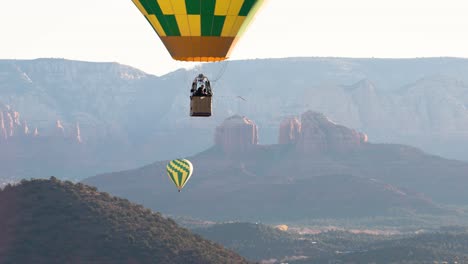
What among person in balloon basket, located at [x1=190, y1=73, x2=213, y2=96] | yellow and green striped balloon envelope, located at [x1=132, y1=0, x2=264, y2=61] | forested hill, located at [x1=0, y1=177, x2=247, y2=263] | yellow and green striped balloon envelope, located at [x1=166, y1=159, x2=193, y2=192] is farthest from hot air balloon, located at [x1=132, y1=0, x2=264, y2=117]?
yellow and green striped balloon envelope, located at [x1=166, y1=159, x2=193, y2=192]

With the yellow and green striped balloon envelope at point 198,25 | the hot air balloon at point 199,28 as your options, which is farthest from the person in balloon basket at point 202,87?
the yellow and green striped balloon envelope at point 198,25

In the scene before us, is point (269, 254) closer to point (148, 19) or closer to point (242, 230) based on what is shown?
point (242, 230)

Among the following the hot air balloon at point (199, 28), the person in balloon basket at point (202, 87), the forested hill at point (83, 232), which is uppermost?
the hot air balloon at point (199, 28)

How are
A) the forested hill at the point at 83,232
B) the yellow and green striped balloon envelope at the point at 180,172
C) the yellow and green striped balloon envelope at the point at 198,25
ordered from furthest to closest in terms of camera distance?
1. the yellow and green striped balloon envelope at the point at 180,172
2. the forested hill at the point at 83,232
3. the yellow and green striped balloon envelope at the point at 198,25

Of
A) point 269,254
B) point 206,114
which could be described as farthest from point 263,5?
point 269,254

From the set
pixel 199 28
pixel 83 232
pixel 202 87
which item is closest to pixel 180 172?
pixel 83 232

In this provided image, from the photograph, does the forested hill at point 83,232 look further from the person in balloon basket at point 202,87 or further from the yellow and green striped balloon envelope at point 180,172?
the yellow and green striped balloon envelope at point 180,172
